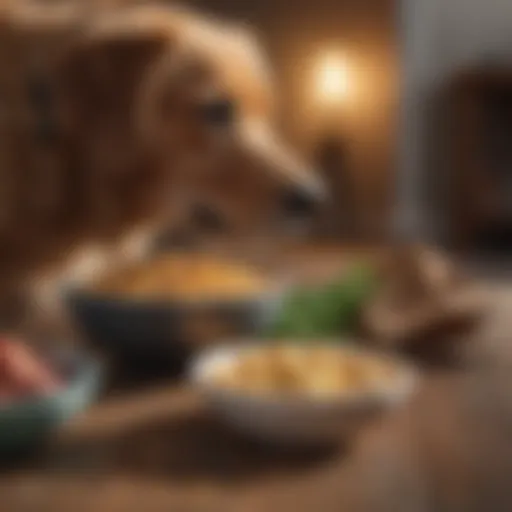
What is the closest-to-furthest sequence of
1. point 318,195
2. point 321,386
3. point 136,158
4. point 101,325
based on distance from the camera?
point 321,386, point 101,325, point 136,158, point 318,195

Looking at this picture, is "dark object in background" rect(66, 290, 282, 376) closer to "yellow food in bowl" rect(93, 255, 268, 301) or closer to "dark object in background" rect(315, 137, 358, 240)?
"yellow food in bowl" rect(93, 255, 268, 301)

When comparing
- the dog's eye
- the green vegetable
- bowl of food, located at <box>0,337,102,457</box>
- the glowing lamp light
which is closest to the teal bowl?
bowl of food, located at <box>0,337,102,457</box>

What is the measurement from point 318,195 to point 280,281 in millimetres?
399

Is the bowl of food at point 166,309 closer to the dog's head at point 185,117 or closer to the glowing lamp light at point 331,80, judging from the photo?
the dog's head at point 185,117

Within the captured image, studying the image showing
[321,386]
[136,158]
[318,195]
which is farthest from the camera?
[318,195]

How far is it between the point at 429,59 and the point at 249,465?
3.27 meters

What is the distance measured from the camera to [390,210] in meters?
3.89

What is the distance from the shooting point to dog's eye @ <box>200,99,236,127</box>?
1.63m

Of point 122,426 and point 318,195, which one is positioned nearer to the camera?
point 122,426

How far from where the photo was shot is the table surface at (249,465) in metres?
0.64

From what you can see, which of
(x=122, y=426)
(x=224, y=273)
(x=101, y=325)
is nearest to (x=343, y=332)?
(x=224, y=273)

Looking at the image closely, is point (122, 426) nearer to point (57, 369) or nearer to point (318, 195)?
point (57, 369)

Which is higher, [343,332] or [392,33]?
[392,33]

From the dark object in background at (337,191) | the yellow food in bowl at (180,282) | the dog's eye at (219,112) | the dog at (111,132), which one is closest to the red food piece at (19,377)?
the yellow food in bowl at (180,282)
